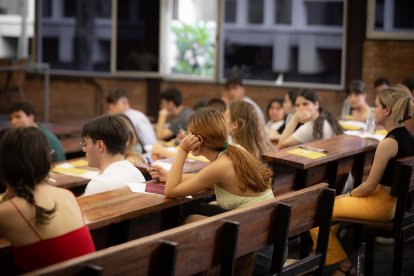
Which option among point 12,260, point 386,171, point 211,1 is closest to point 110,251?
point 12,260

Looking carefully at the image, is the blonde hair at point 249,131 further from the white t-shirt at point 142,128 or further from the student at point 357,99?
the student at point 357,99

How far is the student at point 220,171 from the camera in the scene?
160 inches

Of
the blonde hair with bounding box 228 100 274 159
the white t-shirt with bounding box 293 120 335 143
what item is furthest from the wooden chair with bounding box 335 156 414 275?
the white t-shirt with bounding box 293 120 335 143

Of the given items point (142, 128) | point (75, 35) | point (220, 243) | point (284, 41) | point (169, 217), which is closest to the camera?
point (220, 243)

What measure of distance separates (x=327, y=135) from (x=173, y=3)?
555cm

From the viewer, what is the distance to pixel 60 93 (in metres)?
12.4

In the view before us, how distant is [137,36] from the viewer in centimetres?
1183

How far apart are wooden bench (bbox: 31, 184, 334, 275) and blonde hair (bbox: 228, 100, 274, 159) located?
1341 millimetres

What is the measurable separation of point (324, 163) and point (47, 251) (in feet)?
9.73

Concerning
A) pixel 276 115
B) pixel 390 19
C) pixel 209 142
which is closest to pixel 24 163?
pixel 209 142

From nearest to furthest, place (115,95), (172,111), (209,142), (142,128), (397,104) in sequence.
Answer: (209,142) → (397,104) → (142,128) → (115,95) → (172,111)

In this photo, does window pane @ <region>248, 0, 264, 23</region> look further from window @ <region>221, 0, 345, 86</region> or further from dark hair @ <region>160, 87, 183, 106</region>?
dark hair @ <region>160, 87, 183, 106</region>

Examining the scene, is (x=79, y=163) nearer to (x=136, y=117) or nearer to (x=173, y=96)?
(x=136, y=117)

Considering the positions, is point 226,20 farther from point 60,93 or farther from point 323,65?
point 60,93
